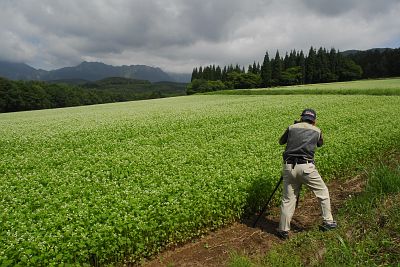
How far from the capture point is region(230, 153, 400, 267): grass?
6.14 meters

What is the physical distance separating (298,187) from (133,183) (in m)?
4.69

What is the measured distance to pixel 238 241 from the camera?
7879 millimetres

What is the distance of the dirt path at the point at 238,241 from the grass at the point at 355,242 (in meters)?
0.54

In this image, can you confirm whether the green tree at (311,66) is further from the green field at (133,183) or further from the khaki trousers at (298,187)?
the khaki trousers at (298,187)

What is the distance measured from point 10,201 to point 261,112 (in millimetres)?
20374

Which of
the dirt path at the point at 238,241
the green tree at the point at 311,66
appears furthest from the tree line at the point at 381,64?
the dirt path at the point at 238,241

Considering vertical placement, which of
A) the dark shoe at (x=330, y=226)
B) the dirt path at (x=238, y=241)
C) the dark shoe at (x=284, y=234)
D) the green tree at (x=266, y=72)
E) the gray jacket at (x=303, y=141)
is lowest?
the dirt path at (x=238, y=241)

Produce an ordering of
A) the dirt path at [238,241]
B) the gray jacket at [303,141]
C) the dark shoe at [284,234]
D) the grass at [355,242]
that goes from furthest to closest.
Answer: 1. the dark shoe at [284,234]
2. the gray jacket at [303,141]
3. the dirt path at [238,241]
4. the grass at [355,242]

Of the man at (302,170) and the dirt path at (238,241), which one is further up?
the man at (302,170)

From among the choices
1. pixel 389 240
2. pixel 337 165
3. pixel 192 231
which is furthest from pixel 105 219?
pixel 337 165

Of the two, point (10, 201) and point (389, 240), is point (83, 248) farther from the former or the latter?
point (389, 240)

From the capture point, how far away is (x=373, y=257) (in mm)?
6160

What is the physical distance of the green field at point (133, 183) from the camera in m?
6.21

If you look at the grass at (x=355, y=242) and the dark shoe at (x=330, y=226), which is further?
the dark shoe at (x=330, y=226)
